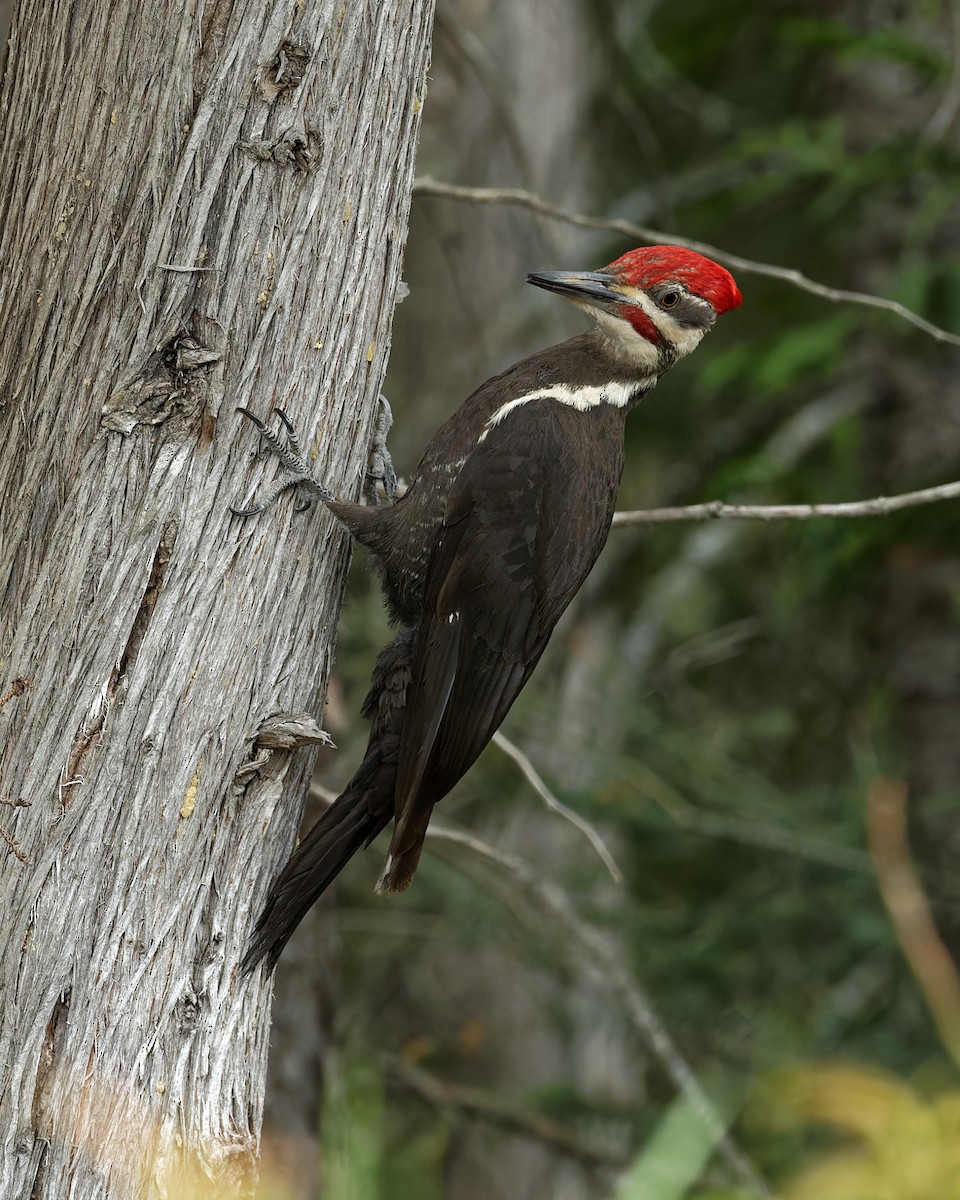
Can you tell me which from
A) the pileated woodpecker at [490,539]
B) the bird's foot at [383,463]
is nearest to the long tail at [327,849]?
the pileated woodpecker at [490,539]

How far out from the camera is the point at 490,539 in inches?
111

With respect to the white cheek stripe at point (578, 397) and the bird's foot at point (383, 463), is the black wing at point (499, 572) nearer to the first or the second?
the white cheek stripe at point (578, 397)

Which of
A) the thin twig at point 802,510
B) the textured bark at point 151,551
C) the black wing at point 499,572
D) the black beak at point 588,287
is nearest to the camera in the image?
the textured bark at point 151,551

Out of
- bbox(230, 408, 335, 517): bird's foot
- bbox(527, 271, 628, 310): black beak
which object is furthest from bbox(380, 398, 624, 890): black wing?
bbox(230, 408, 335, 517): bird's foot

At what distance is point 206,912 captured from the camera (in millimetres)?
2043

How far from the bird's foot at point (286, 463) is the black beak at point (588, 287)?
1.08 m

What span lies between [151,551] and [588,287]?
152 cm

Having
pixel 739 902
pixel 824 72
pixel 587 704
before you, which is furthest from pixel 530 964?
pixel 824 72

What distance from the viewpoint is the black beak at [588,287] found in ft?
10.1

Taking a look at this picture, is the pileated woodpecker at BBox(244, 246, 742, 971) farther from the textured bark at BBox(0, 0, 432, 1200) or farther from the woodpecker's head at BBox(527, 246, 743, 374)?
the textured bark at BBox(0, 0, 432, 1200)

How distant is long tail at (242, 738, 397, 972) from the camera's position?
2143mm

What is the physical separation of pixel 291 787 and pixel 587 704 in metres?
3.98

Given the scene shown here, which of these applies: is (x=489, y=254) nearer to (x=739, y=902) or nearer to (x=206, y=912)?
(x=739, y=902)

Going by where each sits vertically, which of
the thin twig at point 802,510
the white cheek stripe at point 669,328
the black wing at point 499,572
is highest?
the white cheek stripe at point 669,328
